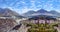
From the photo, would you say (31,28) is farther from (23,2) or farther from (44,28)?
(23,2)

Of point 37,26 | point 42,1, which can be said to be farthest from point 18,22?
point 42,1

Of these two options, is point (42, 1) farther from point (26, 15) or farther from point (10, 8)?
point (10, 8)

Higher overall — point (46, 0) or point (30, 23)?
point (46, 0)

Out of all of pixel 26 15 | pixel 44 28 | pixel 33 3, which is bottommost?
pixel 44 28

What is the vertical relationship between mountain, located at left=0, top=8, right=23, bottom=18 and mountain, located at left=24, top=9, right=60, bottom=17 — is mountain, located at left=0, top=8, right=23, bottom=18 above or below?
above

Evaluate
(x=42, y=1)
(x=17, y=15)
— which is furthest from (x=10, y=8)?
(x=42, y=1)

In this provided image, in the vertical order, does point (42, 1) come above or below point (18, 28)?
above

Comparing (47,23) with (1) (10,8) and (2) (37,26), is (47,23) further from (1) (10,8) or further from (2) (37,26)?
(1) (10,8)

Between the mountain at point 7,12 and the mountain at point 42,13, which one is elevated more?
the mountain at point 7,12
